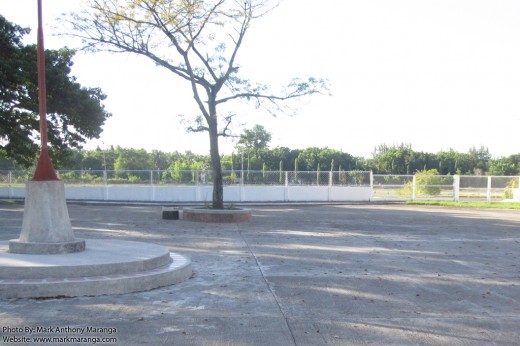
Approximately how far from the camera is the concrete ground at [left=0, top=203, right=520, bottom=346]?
5.18 metres

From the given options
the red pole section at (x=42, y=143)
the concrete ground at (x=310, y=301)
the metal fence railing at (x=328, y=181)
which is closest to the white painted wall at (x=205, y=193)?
the metal fence railing at (x=328, y=181)

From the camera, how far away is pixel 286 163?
72.4 metres

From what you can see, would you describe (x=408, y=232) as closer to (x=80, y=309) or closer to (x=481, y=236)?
(x=481, y=236)

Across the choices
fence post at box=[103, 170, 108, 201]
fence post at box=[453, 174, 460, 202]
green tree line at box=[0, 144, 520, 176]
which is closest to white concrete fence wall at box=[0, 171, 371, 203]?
fence post at box=[103, 170, 108, 201]

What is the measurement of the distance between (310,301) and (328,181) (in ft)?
84.8

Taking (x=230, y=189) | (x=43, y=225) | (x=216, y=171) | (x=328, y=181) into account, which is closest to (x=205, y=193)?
(x=230, y=189)

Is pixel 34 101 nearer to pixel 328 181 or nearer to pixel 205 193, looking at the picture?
pixel 205 193

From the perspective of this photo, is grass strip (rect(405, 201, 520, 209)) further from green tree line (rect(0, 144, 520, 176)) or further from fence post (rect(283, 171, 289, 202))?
green tree line (rect(0, 144, 520, 176))

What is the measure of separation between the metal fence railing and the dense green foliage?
4.57 m

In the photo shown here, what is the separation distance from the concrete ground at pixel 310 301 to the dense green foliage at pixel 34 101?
10536mm

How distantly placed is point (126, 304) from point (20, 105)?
19973mm

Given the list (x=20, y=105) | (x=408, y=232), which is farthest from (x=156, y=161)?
(x=408, y=232)

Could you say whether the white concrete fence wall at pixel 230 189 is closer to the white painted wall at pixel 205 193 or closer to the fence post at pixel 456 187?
the white painted wall at pixel 205 193

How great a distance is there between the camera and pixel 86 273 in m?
6.82
